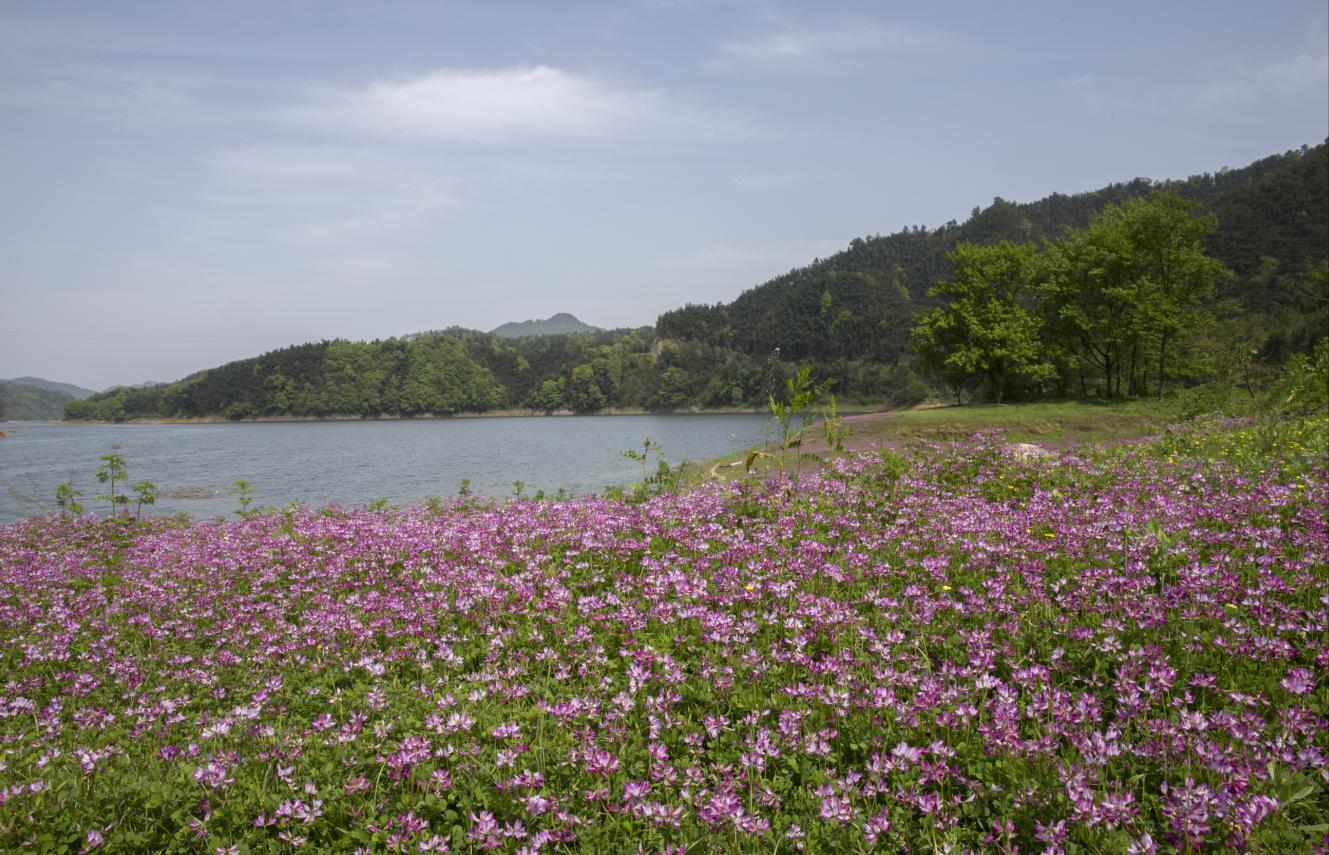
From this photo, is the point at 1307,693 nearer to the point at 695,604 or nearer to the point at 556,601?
the point at 695,604

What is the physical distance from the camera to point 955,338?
1815 inches

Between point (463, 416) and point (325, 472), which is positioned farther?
point (463, 416)

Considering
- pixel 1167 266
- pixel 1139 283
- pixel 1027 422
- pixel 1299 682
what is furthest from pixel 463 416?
pixel 1299 682

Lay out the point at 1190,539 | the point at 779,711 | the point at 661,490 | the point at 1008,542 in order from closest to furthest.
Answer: the point at 779,711 < the point at 1190,539 < the point at 1008,542 < the point at 661,490

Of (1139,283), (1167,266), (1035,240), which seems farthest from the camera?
(1035,240)

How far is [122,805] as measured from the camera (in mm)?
3432

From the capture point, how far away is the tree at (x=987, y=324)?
1673 inches

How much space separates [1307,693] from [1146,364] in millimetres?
46294

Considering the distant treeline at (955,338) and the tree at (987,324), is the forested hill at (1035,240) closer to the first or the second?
the distant treeline at (955,338)

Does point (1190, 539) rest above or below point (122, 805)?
above

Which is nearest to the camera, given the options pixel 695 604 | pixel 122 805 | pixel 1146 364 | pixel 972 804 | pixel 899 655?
pixel 972 804

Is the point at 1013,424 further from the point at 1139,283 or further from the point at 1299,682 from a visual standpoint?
the point at 1299,682

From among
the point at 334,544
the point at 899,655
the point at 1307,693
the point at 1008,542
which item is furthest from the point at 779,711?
the point at 334,544

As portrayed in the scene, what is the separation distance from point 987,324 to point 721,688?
1823 inches
